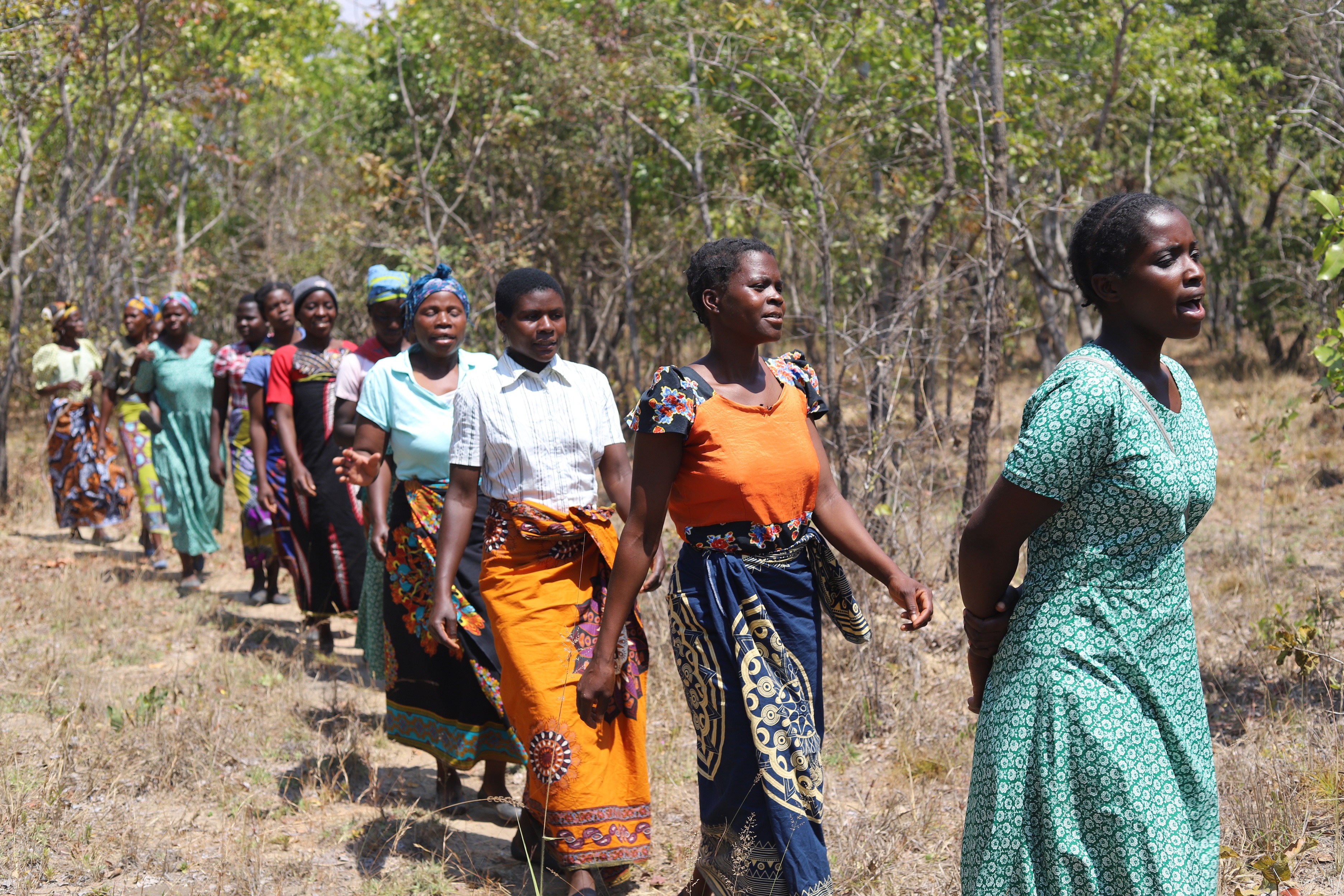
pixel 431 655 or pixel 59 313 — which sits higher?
pixel 59 313

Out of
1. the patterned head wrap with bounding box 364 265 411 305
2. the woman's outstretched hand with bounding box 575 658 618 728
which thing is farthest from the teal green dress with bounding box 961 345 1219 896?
the patterned head wrap with bounding box 364 265 411 305

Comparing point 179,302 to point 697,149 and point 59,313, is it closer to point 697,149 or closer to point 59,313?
point 59,313

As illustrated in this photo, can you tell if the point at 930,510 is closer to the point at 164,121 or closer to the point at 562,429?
the point at 562,429

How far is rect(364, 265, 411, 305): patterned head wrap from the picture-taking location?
5539 millimetres

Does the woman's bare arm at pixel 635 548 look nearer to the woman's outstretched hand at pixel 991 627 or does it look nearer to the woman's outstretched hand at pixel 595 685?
the woman's outstretched hand at pixel 595 685

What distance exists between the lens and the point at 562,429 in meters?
3.77

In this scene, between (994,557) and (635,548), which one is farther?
(635,548)

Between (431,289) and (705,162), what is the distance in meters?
8.44

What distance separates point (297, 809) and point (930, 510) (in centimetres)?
300

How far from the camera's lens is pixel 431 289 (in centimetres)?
444

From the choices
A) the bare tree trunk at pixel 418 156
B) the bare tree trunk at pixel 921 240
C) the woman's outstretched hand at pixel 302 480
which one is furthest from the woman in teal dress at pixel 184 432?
the bare tree trunk at pixel 921 240

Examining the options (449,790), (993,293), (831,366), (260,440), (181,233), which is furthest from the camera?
(181,233)

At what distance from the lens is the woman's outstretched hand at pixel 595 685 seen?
320 centimetres

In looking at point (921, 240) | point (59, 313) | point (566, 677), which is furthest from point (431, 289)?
point (59, 313)
